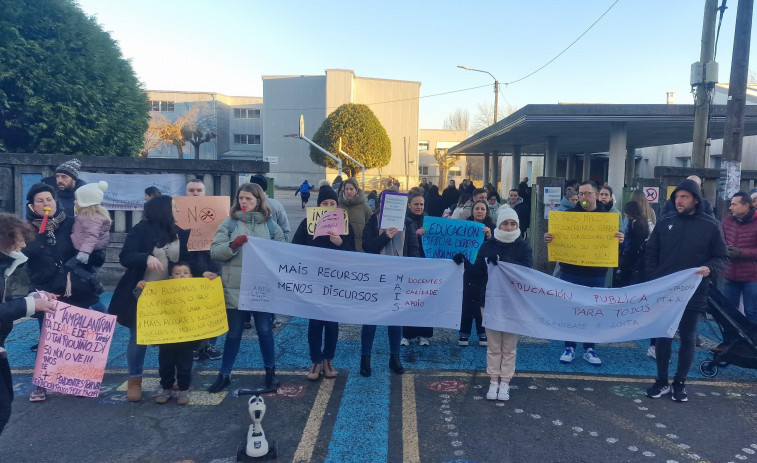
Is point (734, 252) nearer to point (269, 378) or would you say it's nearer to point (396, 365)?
point (396, 365)

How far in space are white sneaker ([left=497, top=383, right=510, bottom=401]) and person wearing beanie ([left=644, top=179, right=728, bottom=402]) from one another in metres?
1.30

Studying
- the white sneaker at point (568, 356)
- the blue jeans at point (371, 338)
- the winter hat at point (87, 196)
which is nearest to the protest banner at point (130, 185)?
the winter hat at point (87, 196)

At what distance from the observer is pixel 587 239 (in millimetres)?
5832

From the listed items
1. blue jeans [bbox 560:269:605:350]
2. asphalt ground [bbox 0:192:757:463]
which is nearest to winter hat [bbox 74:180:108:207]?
asphalt ground [bbox 0:192:757:463]

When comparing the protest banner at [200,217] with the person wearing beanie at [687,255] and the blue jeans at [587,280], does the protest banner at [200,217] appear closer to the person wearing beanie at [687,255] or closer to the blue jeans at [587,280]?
the blue jeans at [587,280]

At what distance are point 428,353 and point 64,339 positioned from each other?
3646mm

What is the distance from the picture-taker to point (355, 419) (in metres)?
4.40

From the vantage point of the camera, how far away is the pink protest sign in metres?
5.25

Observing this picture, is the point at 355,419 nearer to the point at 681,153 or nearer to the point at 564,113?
the point at 564,113

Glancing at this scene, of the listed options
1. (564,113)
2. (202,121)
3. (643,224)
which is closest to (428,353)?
(643,224)

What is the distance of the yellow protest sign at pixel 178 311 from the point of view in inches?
177

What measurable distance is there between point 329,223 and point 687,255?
10.8ft

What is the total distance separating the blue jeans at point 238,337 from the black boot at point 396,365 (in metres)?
1.23

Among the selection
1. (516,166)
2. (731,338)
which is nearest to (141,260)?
(731,338)
